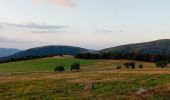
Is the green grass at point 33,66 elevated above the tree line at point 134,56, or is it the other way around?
the tree line at point 134,56

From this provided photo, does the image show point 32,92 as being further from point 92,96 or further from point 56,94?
point 92,96

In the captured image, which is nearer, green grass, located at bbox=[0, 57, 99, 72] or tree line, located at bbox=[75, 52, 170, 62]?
green grass, located at bbox=[0, 57, 99, 72]

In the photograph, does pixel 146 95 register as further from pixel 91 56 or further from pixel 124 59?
pixel 91 56

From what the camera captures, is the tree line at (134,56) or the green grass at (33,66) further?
the tree line at (134,56)

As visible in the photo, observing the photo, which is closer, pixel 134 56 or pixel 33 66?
pixel 33 66

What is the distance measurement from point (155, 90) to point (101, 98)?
15.8 ft

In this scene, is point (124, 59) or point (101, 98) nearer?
point (101, 98)

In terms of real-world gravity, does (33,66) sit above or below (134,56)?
below

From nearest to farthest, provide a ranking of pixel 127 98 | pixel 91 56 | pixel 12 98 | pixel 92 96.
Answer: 1. pixel 127 98
2. pixel 92 96
3. pixel 12 98
4. pixel 91 56

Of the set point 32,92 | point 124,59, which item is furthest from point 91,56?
point 32,92

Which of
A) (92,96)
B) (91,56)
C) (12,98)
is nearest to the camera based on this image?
(92,96)

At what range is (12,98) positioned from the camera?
2869cm

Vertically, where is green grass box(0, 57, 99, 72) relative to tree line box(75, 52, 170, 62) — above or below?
below

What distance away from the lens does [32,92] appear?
3134 cm
